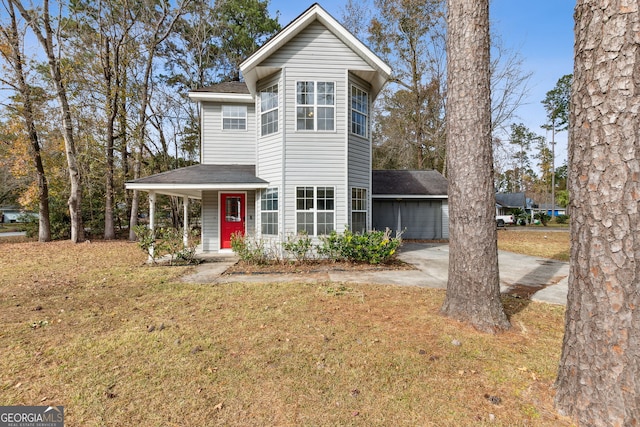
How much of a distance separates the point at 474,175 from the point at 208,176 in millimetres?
8208

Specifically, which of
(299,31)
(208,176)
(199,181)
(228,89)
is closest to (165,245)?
(199,181)

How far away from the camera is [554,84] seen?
4109cm

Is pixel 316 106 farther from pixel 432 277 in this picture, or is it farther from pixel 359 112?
pixel 432 277

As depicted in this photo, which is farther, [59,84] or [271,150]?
[59,84]

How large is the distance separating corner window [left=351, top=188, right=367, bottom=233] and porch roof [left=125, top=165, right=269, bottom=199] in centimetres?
294

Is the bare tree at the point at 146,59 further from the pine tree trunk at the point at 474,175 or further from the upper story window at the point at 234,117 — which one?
the pine tree trunk at the point at 474,175

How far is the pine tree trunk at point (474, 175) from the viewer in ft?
13.0

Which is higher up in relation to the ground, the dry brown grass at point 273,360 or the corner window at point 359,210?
the corner window at point 359,210

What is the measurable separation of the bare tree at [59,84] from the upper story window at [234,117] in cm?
796

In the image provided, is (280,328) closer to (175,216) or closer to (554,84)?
(175,216)

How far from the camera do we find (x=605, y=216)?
2.12 m

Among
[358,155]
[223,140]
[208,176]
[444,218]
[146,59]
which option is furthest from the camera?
[146,59]

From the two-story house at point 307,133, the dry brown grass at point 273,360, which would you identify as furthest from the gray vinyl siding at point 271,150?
the dry brown grass at point 273,360

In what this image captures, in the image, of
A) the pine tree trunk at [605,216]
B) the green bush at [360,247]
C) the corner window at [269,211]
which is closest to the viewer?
the pine tree trunk at [605,216]
